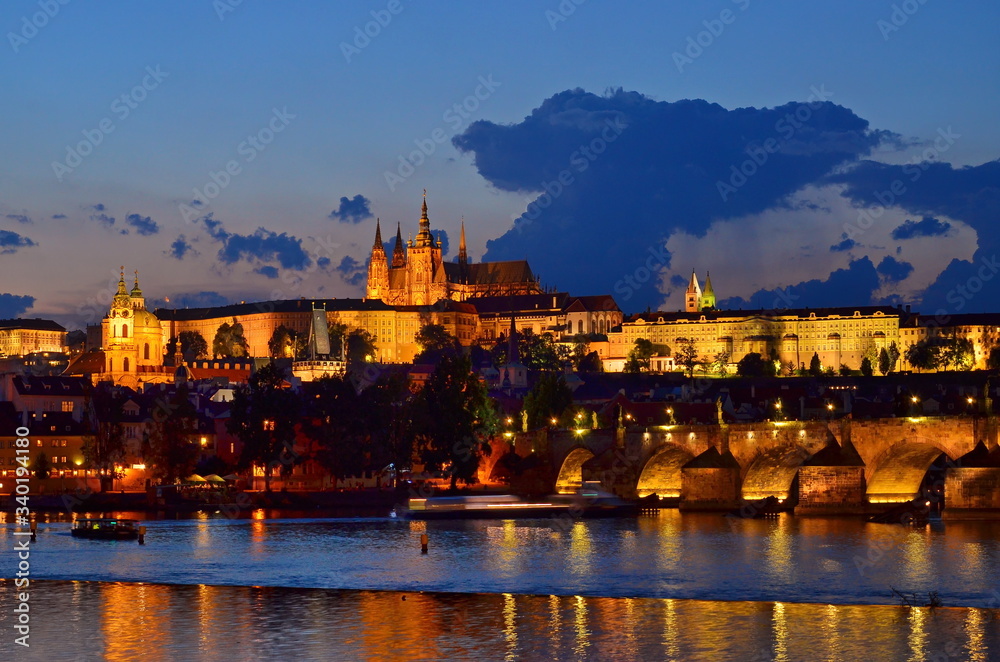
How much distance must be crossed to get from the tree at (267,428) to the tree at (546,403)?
17526 mm

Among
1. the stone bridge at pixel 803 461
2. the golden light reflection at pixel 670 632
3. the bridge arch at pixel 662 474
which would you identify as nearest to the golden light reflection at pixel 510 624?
the golden light reflection at pixel 670 632

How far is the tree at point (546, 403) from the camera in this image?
10831 cm

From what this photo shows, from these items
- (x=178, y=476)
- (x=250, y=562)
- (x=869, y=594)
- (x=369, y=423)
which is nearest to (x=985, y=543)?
(x=869, y=594)

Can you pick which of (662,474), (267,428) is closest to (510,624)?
(662,474)

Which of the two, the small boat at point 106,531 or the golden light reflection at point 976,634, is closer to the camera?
the golden light reflection at point 976,634

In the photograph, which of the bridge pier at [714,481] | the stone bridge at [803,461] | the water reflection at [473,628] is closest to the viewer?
the water reflection at [473,628]

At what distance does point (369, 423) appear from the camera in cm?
9975

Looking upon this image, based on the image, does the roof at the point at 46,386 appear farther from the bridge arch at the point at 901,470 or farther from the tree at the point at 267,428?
the bridge arch at the point at 901,470

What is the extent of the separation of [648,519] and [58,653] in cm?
4494

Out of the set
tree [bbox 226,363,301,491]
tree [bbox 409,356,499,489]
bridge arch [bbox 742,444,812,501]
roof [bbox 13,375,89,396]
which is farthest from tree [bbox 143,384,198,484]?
bridge arch [bbox 742,444,812,501]

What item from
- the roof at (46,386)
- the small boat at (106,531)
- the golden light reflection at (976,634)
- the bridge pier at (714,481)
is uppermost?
the roof at (46,386)

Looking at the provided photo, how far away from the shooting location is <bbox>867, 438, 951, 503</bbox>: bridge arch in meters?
68.8

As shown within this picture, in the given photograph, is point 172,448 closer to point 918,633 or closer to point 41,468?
point 41,468

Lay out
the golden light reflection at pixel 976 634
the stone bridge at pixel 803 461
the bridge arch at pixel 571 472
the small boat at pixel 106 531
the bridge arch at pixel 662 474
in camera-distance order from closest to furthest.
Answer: the golden light reflection at pixel 976 634 → the stone bridge at pixel 803 461 → the small boat at pixel 106 531 → the bridge arch at pixel 662 474 → the bridge arch at pixel 571 472
